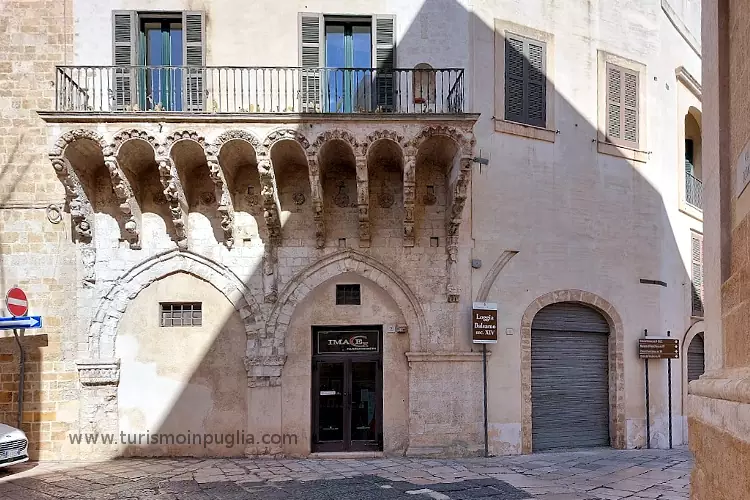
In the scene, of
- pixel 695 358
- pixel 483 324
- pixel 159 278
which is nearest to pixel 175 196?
pixel 159 278

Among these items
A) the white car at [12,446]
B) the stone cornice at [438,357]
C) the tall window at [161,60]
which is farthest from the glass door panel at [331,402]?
the tall window at [161,60]

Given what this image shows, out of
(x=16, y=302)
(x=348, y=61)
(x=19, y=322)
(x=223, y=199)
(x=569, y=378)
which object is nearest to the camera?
(x=19, y=322)

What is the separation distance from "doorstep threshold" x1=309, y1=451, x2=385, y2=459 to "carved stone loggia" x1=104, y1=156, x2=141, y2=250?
502 cm

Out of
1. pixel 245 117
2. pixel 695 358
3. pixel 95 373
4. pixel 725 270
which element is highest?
pixel 245 117

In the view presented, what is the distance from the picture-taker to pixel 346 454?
11.8 m

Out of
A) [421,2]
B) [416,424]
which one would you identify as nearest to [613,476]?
[416,424]

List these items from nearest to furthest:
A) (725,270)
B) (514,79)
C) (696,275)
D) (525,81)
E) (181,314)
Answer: (725,270) → (181,314) → (514,79) → (525,81) → (696,275)

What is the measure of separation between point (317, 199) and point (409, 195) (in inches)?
64.3

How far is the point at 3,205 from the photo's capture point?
11.8m

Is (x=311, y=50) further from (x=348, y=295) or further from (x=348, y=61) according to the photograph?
(x=348, y=295)

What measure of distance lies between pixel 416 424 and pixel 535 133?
5941 mm

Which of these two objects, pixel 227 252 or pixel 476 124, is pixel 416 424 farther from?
pixel 476 124

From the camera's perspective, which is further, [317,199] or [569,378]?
[569,378]

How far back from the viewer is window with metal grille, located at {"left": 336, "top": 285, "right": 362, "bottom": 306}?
40.0 ft
